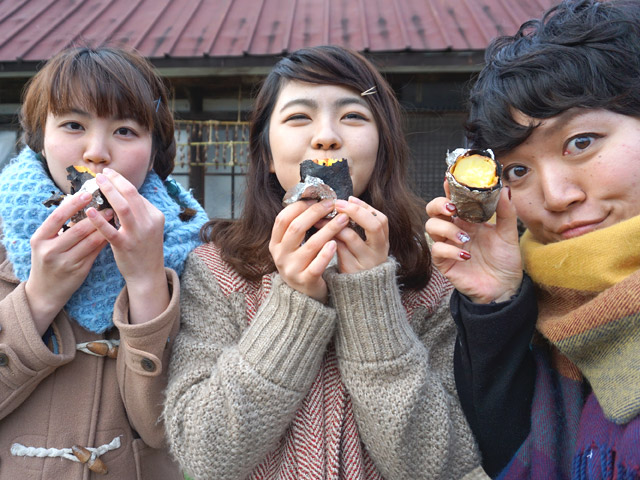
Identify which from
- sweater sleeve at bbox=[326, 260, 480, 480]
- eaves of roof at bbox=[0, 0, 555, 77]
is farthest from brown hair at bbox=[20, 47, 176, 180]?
eaves of roof at bbox=[0, 0, 555, 77]

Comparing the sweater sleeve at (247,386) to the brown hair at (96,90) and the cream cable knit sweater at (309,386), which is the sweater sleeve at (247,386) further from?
the brown hair at (96,90)

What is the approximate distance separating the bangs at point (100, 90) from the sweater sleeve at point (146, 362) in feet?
2.10

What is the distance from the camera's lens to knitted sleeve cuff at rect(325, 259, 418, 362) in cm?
153

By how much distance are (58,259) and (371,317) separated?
1.09 metres

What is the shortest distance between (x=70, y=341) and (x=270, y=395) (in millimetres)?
795

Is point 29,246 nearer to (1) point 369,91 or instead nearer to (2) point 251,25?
(1) point 369,91

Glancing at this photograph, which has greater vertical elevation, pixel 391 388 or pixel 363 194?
pixel 363 194

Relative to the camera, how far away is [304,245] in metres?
1.53

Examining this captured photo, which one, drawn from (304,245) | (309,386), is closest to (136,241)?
(304,245)

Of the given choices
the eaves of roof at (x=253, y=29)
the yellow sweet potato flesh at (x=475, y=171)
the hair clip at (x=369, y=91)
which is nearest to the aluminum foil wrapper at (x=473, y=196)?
the yellow sweet potato flesh at (x=475, y=171)

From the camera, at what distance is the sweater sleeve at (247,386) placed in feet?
4.77

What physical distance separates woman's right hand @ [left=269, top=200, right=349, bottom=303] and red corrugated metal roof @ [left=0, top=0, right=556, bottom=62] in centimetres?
299

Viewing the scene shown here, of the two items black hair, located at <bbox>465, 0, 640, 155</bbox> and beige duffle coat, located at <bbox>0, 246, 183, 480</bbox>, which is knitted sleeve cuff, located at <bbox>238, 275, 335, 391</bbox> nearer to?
beige duffle coat, located at <bbox>0, 246, 183, 480</bbox>

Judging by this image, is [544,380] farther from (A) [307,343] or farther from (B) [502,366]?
(A) [307,343]
